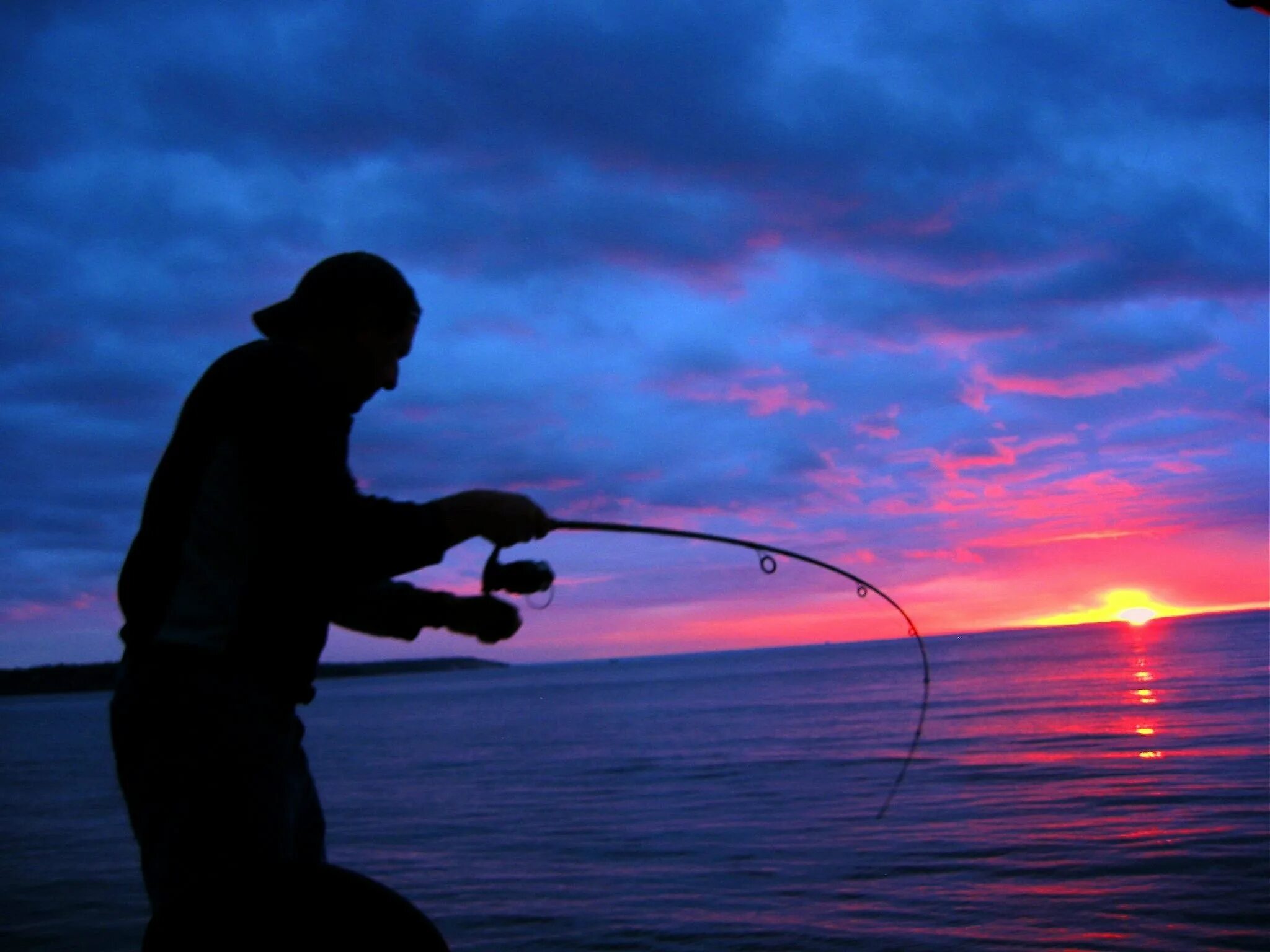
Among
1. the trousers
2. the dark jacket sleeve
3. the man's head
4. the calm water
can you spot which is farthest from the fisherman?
the calm water

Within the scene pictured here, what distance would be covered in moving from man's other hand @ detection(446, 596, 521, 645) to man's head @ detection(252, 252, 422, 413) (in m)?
0.60

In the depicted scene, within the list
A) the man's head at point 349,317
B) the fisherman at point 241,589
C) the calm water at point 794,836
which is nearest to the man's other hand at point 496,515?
the fisherman at point 241,589

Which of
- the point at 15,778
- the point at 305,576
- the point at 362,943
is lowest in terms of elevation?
the point at 15,778

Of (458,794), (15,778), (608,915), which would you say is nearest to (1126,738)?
(458,794)

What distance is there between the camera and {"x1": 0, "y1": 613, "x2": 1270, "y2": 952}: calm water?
9.12 metres

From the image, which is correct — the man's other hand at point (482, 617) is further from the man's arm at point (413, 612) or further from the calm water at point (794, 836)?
the calm water at point (794, 836)

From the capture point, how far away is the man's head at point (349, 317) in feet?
7.32

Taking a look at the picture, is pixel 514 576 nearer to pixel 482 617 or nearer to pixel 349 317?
pixel 482 617

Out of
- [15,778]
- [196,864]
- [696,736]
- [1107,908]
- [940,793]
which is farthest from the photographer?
[696,736]

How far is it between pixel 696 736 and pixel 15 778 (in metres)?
19.4

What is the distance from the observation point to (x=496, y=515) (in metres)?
2.08

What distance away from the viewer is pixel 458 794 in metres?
21.9

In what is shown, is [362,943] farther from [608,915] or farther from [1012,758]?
[1012,758]

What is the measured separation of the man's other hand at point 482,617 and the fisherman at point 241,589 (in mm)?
555
